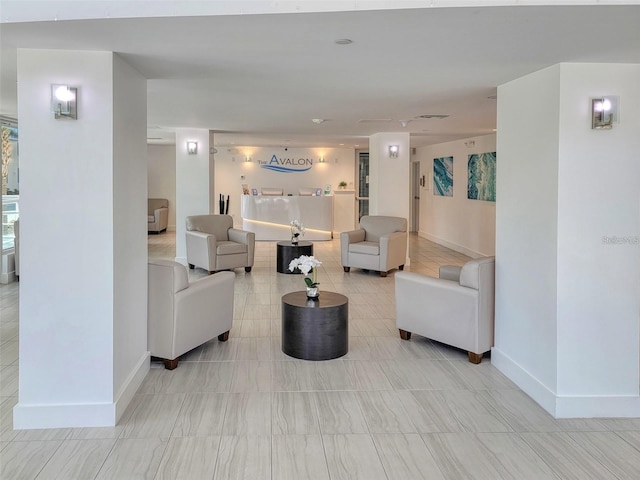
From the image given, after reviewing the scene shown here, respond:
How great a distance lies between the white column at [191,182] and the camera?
9477mm

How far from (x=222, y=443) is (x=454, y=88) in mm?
3510

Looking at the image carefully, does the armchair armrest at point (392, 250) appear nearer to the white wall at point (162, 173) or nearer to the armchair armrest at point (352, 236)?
the armchair armrest at point (352, 236)

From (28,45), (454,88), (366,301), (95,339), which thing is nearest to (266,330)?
(366,301)

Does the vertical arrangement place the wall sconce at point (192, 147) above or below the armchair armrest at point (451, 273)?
above

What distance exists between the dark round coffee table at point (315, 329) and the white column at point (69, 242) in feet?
5.50

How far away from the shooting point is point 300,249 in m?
9.10

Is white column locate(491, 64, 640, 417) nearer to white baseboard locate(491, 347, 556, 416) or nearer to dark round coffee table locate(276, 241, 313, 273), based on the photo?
white baseboard locate(491, 347, 556, 416)

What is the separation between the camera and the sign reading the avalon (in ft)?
50.3

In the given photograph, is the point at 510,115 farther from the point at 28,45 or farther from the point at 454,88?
the point at 28,45

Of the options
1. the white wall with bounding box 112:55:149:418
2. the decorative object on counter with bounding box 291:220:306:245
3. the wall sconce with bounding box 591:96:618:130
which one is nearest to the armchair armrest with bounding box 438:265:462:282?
the wall sconce with bounding box 591:96:618:130

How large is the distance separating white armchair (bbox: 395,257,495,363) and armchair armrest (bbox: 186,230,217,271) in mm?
4216

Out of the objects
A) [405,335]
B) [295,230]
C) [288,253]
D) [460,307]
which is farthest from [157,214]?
[460,307]

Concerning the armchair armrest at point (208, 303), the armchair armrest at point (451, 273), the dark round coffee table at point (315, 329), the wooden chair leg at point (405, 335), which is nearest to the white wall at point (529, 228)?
the armchair armrest at point (451, 273)

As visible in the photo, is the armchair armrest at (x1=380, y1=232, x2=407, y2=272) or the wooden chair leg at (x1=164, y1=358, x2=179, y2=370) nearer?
the wooden chair leg at (x1=164, y1=358, x2=179, y2=370)
